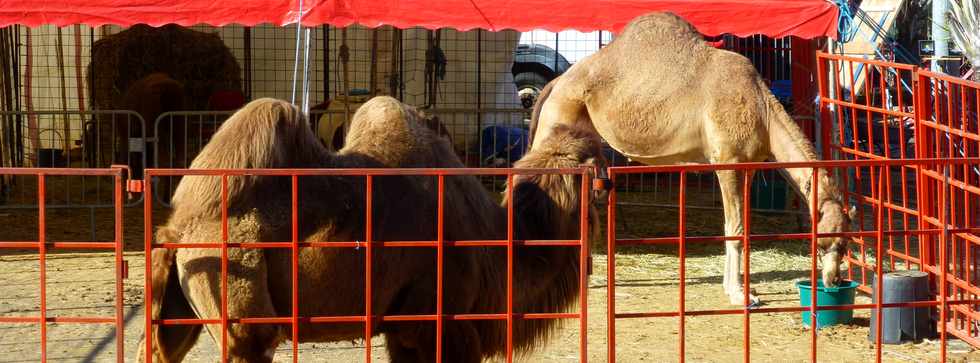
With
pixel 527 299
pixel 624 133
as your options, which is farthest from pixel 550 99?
pixel 527 299

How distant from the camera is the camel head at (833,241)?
7.16 m

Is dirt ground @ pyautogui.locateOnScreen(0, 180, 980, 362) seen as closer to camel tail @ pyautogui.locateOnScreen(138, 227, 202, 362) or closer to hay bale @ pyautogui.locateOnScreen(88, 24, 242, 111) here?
camel tail @ pyautogui.locateOnScreen(138, 227, 202, 362)

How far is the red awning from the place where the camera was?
877 centimetres

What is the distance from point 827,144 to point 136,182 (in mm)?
5667

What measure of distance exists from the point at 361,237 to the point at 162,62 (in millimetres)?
10115

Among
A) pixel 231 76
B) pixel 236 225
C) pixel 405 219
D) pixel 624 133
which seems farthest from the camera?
pixel 231 76

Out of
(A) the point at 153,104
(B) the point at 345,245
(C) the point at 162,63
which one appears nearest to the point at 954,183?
(B) the point at 345,245

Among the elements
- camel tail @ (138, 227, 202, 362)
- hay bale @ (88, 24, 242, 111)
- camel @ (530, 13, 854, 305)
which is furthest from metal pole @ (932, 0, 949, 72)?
hay bale @ (88, 24, 242, 111)

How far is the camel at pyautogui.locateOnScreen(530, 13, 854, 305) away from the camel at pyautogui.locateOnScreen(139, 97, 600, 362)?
317 cm

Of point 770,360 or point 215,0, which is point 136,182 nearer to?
point 770,360

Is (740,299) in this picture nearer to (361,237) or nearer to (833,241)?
(833,241)

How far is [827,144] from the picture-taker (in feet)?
27.6

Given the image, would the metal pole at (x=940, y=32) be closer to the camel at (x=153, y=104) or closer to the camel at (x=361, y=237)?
the camel at (x=361, y=237)

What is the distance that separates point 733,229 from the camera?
8297mm
